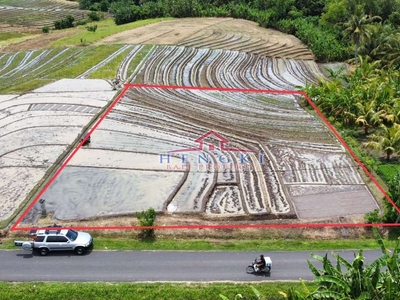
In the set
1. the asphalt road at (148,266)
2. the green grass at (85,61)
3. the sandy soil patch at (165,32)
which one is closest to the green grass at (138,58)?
the sandy soil patch at (165,32)

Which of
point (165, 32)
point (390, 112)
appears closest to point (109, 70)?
point (165, 32)

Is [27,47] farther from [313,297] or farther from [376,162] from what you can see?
[313,297]

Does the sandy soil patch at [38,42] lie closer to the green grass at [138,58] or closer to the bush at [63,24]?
the bush at [63,24]

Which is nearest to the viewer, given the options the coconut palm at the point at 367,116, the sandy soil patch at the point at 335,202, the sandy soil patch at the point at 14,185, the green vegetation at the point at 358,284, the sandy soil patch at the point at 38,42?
the green vegetation at the point at 358,284

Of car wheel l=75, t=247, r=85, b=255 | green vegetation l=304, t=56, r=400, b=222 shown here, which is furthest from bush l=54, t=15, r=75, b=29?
car wheel l=75, t=247, r=85, b=255

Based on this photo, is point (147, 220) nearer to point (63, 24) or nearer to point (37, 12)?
point (63, 24)

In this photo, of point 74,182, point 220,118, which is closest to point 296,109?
point 220,118
